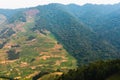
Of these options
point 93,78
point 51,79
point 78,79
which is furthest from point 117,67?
point 51,79

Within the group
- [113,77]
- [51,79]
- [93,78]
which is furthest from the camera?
[51,79]

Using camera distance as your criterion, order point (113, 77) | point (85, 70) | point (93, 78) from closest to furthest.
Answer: point (113, 77)
point (93, 78)
point (85, 70)

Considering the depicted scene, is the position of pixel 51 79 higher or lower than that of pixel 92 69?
lower

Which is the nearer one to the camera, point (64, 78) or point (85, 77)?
point (85, 77)

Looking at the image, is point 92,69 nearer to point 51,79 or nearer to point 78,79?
point 78,79

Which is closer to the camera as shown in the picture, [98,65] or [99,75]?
[99,75]

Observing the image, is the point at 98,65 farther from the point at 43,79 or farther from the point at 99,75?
the point at 43,79

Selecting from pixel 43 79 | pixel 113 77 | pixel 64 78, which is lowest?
pixel 43 79

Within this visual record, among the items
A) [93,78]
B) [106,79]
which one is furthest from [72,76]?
[106,79]

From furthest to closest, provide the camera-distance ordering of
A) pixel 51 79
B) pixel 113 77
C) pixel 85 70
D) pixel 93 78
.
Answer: pixel 51 79 < pixel 85 70 < pixel 93 78 < pixel 113 77
